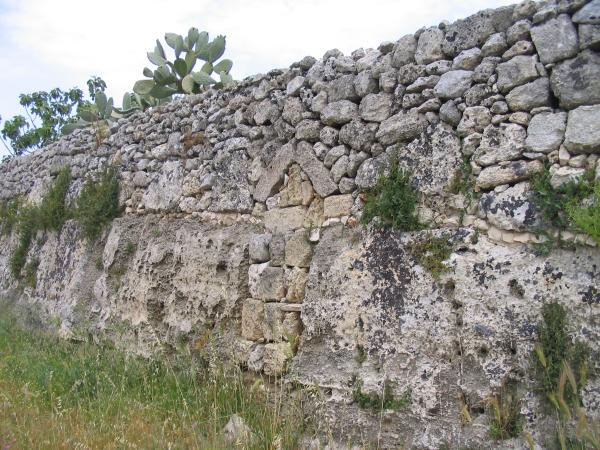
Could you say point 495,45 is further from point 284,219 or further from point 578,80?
point 284,219

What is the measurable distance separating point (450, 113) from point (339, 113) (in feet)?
2.80

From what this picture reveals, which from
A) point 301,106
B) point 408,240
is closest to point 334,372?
point 408,240

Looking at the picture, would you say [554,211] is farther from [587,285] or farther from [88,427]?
[88,427]

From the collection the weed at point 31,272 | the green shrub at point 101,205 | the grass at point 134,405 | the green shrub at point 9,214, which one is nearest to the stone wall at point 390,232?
the grass at point 134,405

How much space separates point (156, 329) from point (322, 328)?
2.01 metres

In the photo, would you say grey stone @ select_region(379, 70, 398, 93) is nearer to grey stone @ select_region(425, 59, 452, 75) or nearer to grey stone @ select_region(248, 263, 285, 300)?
grey stone @ select_region(425, 59, 452, 75)

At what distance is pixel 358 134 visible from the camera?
3791 mm

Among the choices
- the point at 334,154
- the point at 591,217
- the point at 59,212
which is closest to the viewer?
the point at 591,217

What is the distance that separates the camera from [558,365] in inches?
108

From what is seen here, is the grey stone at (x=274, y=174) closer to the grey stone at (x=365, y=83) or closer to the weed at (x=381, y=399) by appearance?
the grey stone at (x=365, y=83)

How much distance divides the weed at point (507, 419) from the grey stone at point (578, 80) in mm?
1514

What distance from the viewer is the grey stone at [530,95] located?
9.95 ft

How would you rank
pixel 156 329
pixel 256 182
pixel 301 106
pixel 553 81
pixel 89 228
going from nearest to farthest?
pixel 553 81
pixel 301 106
pixel 256 182
pixel 156 329
pixel 89 228

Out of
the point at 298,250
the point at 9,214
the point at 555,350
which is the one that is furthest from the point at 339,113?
the point at 9,214
